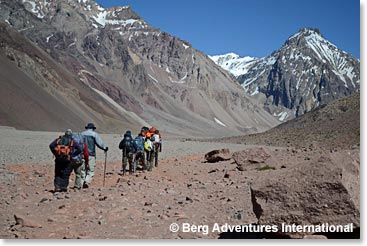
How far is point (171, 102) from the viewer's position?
14862cm

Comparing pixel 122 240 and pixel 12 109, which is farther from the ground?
pixel 12 109

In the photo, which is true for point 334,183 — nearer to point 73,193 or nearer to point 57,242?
point 57,242

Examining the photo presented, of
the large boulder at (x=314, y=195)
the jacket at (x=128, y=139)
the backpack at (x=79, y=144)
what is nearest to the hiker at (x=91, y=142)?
the backpack at (x=79, y=144)

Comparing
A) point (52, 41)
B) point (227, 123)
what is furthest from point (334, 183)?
point (227, 123)

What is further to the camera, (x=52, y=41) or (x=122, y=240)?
(x=52, y=41)

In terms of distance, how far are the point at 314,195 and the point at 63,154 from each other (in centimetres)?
621

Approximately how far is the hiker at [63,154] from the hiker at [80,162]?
3.7 inches

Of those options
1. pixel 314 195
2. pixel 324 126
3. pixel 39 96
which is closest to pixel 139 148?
pixel 314 195

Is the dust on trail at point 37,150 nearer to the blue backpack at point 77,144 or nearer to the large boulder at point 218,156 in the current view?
the large boulder at point 218,156

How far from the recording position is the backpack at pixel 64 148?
400 inches

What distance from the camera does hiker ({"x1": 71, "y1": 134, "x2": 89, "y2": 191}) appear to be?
10.5 m

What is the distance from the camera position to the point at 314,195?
5551mm

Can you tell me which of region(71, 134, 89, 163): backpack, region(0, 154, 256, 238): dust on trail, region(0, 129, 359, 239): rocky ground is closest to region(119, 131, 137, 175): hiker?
region(0, 129, 359, 239): rocky ground

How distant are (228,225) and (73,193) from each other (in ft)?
15.2
